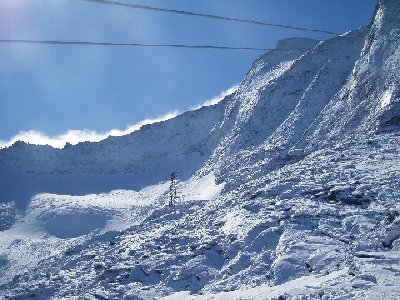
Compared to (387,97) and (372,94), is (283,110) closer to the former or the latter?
(372,94)

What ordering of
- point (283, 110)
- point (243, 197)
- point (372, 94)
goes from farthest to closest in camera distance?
1. point (283, 110)
2. point (372, 94)
3. point (243, 197)

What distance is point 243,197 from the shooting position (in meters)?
28.2

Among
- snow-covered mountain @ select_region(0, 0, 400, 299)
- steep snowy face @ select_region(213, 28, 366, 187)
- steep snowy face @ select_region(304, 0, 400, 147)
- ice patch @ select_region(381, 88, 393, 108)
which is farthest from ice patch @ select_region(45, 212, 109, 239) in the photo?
ice patch @ select_region(381, 88, 393, 108)

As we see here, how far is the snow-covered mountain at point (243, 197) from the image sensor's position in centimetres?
1589

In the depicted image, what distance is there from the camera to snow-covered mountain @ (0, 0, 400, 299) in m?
15.9

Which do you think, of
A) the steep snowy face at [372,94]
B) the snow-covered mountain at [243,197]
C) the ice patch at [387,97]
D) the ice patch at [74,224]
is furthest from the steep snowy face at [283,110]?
the ice patch at [74,224]

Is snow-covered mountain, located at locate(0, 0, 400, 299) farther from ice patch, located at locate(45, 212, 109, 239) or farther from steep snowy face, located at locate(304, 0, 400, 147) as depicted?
ice patch, located at locate(45, 212, 109, 239)

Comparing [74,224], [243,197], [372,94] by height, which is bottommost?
[243,197]

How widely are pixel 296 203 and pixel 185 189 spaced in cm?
4497

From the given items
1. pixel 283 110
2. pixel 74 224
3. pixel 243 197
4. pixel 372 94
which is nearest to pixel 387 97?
pixel 372 94

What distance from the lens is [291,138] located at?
54.5 metres

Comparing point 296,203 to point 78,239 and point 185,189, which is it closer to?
point 78,239

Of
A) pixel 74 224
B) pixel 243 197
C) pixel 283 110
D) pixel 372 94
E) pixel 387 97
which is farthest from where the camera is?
pixel 283 110

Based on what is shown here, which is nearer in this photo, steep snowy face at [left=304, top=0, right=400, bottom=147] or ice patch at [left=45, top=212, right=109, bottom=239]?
steep snowy face at [left=304, top=0, right=400, bottom=147]
